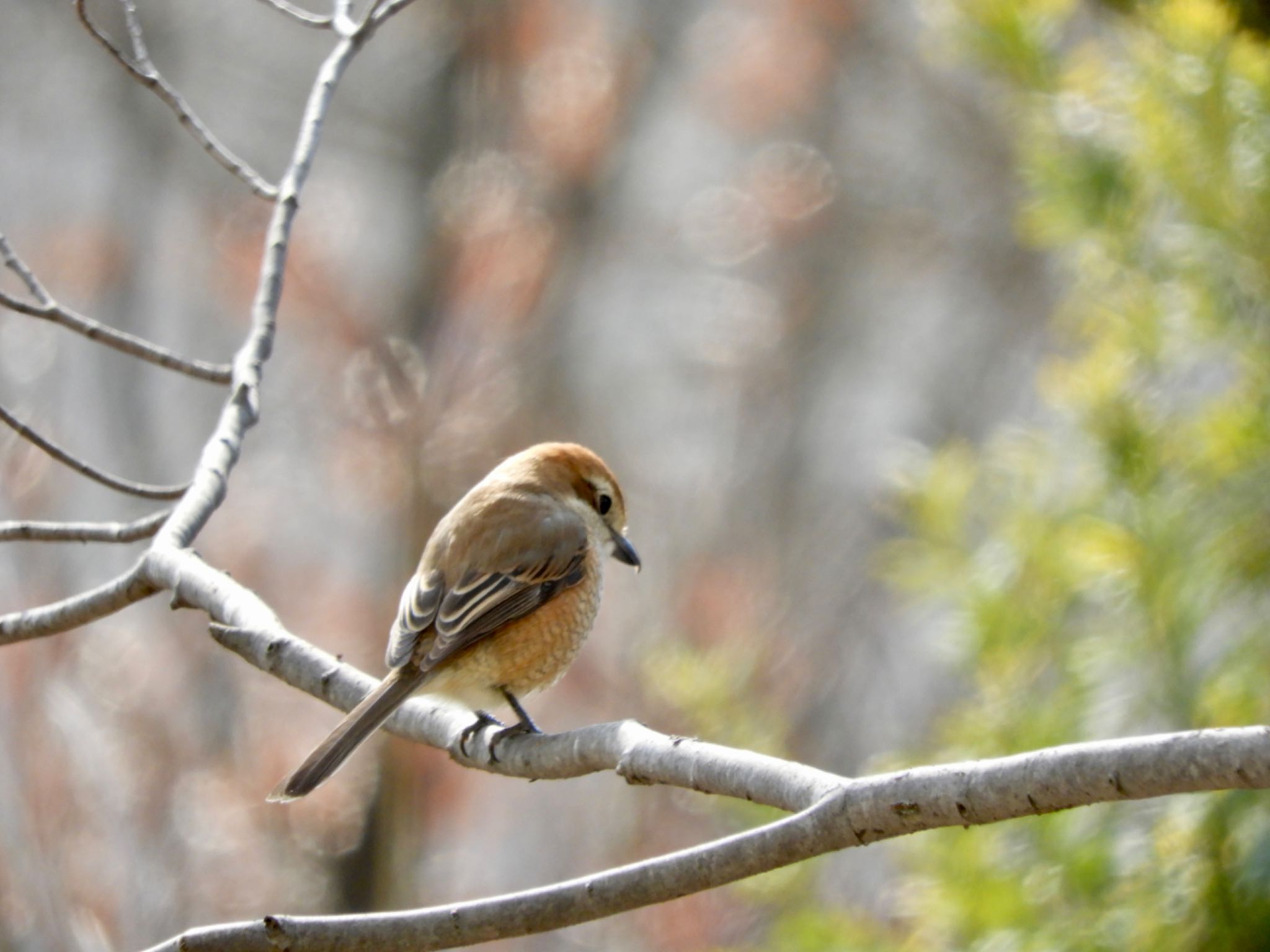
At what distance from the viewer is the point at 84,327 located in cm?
210

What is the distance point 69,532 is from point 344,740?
0.55 m

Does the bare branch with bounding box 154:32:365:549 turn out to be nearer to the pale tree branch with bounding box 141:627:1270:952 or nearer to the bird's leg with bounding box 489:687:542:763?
the bird's leg with bounding box 489:687:542:763

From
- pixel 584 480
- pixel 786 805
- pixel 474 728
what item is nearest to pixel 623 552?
pixel 584 480

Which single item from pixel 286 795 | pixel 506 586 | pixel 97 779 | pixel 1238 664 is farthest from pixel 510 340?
pixel 1238 664

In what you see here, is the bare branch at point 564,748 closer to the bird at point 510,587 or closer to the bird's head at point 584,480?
the bird at point 510,587

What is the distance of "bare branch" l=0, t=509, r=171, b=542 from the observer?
2.04 metres

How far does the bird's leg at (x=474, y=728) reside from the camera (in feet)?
7.56

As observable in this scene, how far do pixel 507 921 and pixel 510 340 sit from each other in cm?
382

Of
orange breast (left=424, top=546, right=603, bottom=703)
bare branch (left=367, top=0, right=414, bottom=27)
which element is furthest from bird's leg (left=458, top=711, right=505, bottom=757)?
bare branch (left=367, top=0, right=414, bottom=27)

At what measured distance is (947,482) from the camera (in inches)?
105

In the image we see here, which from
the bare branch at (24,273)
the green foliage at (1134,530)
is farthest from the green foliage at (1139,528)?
the bare branch at (24,273)

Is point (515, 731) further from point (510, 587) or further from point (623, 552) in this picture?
point (623, 552)

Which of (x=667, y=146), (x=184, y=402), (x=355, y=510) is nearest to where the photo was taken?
(x=355, y=510)

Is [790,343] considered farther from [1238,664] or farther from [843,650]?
[1238,664]
